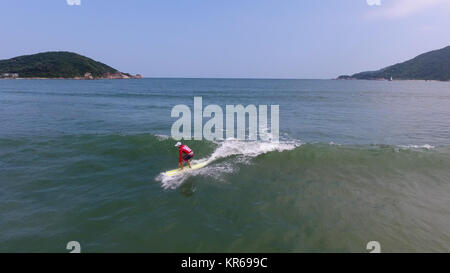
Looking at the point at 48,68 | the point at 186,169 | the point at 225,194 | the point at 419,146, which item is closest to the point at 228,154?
the point at 186,169

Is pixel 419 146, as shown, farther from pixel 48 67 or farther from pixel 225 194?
pixel 48 67

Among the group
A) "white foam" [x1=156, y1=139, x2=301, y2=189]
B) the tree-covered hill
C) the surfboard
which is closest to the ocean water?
"white foam" [x1=156, y1=139, x2=301, y2=189]

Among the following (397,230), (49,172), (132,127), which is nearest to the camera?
(397,230)

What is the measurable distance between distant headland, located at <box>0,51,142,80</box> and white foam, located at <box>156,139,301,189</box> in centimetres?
17569

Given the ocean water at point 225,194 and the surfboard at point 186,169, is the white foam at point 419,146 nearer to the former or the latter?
the ocean water at point 225,194

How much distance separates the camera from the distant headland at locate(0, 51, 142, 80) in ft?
493

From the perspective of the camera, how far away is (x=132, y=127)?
24.8 meters

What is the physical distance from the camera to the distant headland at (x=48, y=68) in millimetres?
150250

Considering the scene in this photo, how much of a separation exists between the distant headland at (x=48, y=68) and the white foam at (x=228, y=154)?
576 ft

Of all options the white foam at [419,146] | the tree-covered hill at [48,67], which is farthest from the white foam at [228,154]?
the tree-covered hill at [48,67]

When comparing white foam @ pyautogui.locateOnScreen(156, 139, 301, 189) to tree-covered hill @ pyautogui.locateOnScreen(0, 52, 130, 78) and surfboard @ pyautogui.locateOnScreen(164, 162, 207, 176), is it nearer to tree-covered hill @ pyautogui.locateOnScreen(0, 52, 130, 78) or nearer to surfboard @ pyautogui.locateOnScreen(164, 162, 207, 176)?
surfboard @ pyautogui.locateOnScreen(164, 162, 207, 176)
